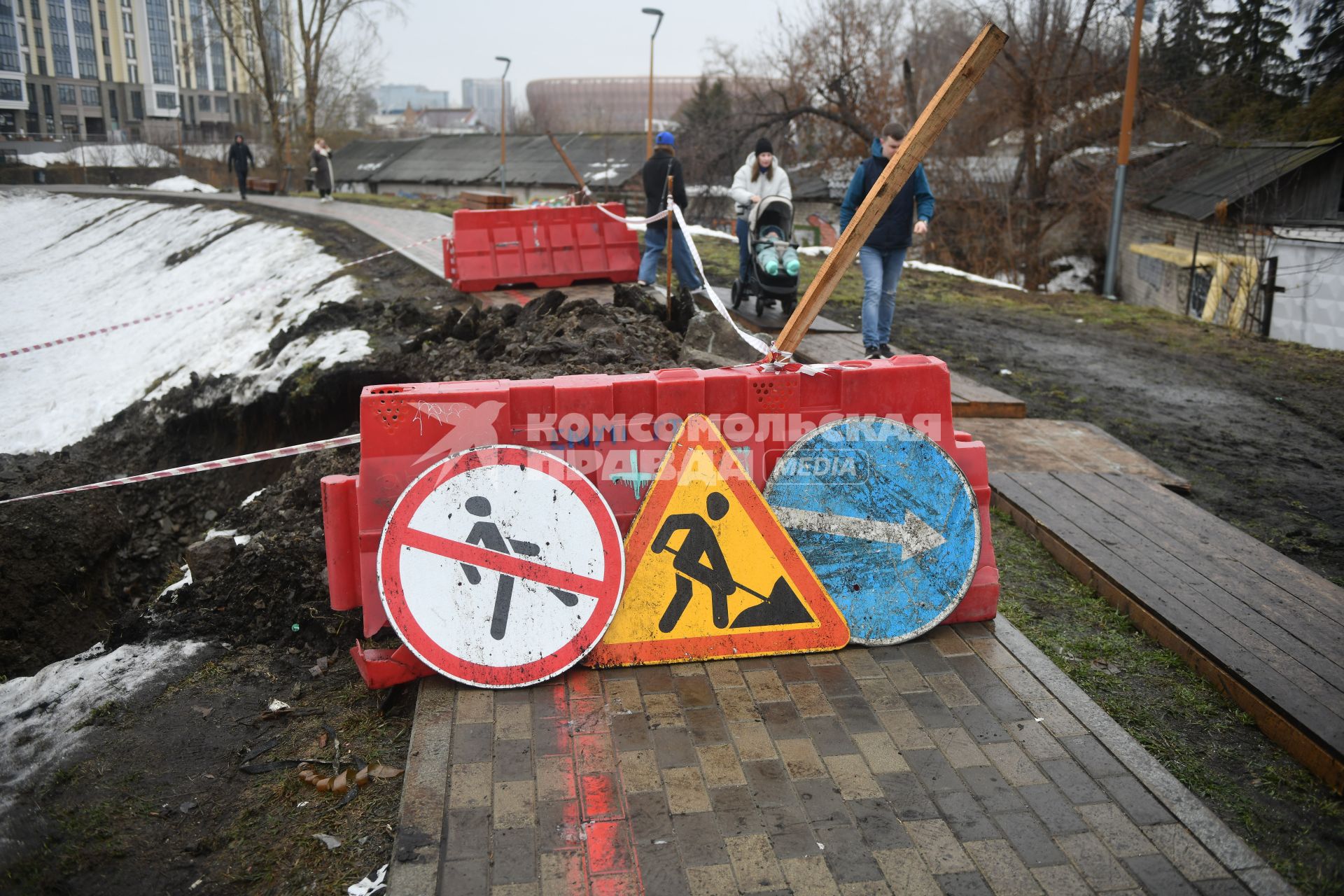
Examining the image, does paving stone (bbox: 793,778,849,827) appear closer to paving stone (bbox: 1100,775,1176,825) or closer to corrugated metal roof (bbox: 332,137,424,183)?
paving stone (bbox: 1100,775,1176,825)

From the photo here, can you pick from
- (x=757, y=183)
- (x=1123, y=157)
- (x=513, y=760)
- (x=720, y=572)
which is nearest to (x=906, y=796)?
(x=720, y=572)

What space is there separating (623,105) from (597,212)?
398 feet

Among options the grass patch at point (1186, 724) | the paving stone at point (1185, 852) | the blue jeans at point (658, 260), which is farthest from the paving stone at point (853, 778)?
the blue jeans at point (658, 260)

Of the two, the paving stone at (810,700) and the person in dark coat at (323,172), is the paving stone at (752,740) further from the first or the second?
the person in dark coat at (323,172)

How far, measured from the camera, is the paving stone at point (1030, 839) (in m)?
3.10

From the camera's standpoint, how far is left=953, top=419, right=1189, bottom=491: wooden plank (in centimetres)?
683

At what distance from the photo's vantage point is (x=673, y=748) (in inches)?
145

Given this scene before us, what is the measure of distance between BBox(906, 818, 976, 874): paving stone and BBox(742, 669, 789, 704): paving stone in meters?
0.87

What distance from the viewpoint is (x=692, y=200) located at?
117 feet

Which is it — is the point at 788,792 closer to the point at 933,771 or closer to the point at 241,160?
the point at 933,771

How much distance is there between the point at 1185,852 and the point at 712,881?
1529mm

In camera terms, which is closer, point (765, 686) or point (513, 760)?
point (513, 760)

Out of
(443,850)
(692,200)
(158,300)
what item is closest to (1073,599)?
(443,850)

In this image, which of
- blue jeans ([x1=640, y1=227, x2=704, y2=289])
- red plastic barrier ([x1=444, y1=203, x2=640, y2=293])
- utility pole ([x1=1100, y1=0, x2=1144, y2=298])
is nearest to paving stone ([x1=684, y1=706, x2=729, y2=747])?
blue jeans ([x1=640, y1=227, x2=704, y2=289])
